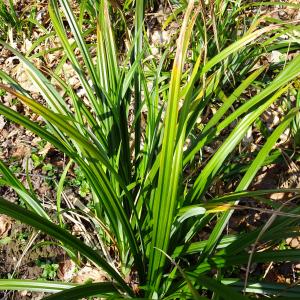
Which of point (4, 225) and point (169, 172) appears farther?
point (4, 225)

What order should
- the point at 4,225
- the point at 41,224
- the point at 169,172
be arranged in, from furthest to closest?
the point at 4,225
the point at 169,172
the point at 41,224

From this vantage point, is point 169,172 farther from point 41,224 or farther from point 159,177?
point 41,224

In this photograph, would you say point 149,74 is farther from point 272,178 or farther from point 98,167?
point 98,167

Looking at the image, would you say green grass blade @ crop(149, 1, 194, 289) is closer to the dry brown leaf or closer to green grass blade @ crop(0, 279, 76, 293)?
green grass blade @ crop(0, 279, 76, 293)

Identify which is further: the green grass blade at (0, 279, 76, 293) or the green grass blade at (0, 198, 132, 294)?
the green grass blade at (0, 279, 76, 293)

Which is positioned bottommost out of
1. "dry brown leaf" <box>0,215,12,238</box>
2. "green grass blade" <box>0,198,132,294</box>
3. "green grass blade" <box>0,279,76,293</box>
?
"dry brown leaf" <box>0,215,12,238</box>

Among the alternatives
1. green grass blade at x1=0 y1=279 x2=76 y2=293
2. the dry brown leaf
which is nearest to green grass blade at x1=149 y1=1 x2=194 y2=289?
green grass blade at x1=0 y1=279 x2=76 y2=293

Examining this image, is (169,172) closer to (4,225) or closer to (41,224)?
(41,224)

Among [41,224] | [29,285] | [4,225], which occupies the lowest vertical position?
[4,225]

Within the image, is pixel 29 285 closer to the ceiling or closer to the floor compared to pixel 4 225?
closer to the ceiling

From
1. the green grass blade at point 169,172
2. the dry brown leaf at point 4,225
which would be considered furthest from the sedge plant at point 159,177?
the dry brown leaf at point 4,225

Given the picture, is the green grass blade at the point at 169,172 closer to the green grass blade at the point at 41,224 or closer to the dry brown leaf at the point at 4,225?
the green grass blade at the point at 41,224

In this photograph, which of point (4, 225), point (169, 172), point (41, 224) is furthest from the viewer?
point (4, 225)

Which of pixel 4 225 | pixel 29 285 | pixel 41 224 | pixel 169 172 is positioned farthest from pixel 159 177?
pixel 4 225
